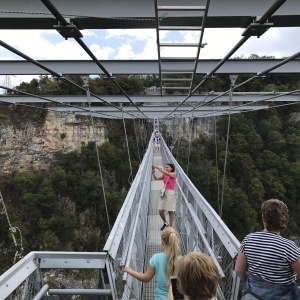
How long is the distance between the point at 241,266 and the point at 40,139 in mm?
24354

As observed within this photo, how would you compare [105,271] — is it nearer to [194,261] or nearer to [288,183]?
[194,261]

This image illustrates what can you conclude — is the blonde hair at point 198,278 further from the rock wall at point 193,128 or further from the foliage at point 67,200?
the rock wall at point 193,128

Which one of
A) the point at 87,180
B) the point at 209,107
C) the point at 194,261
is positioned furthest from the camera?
the point at 87,180

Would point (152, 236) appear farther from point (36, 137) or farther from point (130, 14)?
point (36, 137)

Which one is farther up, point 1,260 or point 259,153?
point 259,153

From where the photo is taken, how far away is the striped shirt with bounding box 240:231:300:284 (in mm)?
1337

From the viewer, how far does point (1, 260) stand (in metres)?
18.2

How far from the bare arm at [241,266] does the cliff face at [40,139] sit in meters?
23.7

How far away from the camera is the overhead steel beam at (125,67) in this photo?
4.41 metres

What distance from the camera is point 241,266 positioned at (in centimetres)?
141

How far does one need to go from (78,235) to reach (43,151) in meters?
7.60

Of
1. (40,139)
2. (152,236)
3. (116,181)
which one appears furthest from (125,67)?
(40,139)

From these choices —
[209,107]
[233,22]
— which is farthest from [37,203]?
[233,22]

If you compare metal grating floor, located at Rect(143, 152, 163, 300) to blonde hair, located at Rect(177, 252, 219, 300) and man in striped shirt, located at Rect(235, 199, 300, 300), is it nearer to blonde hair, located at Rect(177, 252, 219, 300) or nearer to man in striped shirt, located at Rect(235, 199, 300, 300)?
man in striped shirt, located at Rect(235, 199, 300, 300)
